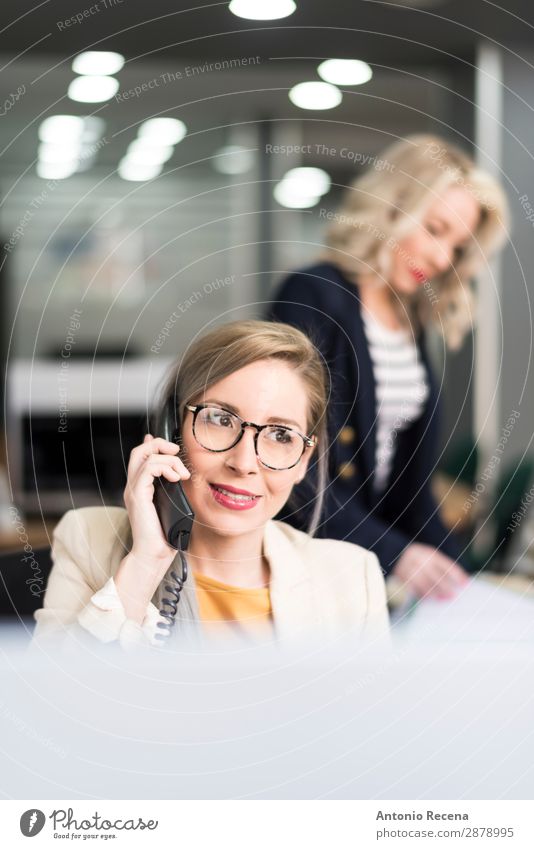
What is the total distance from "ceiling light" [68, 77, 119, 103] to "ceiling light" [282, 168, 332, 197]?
0.22 m

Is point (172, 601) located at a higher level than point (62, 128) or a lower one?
lower

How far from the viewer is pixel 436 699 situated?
53 cm

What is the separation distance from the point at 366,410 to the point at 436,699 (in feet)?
0.60

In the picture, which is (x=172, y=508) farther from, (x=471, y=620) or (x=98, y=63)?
(x=98, y=63)

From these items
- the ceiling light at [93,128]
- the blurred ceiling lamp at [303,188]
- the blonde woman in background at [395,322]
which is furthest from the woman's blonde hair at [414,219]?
the ceiling light at [93,128]

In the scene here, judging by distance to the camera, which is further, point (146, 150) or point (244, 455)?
point (146, 150)

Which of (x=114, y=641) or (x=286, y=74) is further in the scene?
(x=286, y=74)

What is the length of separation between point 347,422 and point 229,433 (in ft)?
0.33

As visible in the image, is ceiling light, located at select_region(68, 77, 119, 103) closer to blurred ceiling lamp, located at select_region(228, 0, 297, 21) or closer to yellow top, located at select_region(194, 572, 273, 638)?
blurred ceiling lamp, located at select_region(228, 0, 297, 21)

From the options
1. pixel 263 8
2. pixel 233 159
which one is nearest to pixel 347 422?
pixel 263 8

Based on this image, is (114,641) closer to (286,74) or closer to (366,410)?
(366,410)

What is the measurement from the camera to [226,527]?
0.50 m

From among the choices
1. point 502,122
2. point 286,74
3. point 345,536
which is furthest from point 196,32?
point 345,536
